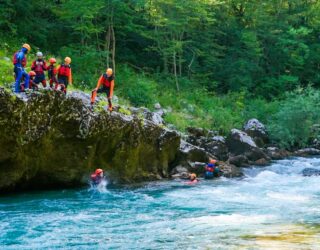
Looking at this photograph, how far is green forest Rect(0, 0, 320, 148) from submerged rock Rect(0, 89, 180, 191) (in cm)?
654

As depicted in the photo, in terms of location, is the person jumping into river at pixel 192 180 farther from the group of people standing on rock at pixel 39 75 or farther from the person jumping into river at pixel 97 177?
the group of people standing on rock at pixel 39 75

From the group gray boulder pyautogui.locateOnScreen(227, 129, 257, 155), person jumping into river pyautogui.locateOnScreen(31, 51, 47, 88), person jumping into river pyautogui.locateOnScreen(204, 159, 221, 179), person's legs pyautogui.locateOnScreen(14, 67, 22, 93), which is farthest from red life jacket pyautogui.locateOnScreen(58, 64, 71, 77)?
gray boulder pyautogui.locateOnScreen(227, 129, 257, 155)

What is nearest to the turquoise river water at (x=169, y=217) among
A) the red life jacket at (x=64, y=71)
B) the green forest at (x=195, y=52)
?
the red life jacket at (x=64, y=71)

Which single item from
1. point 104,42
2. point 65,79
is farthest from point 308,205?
point 104,42

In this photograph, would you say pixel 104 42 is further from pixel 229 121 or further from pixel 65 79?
pixel 65 79

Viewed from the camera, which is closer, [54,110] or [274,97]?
[54,110]

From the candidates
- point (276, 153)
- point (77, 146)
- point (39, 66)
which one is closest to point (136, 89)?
point (276, 153)

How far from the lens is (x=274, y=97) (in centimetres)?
3825

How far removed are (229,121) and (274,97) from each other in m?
9.07

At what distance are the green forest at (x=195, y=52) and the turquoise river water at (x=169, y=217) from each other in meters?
9.23

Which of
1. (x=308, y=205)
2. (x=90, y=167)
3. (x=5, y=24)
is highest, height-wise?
(x=5, y=24)

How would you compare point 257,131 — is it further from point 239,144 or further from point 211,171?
point 211,171

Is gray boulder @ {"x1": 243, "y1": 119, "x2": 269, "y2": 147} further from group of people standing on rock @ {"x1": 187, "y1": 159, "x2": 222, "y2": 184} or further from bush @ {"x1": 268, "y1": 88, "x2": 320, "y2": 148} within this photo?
group of people standing on rock @ {"x1": 187, "y1": 159, "x2": 222, "y2": 184}

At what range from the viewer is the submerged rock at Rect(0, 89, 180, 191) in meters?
14.5
